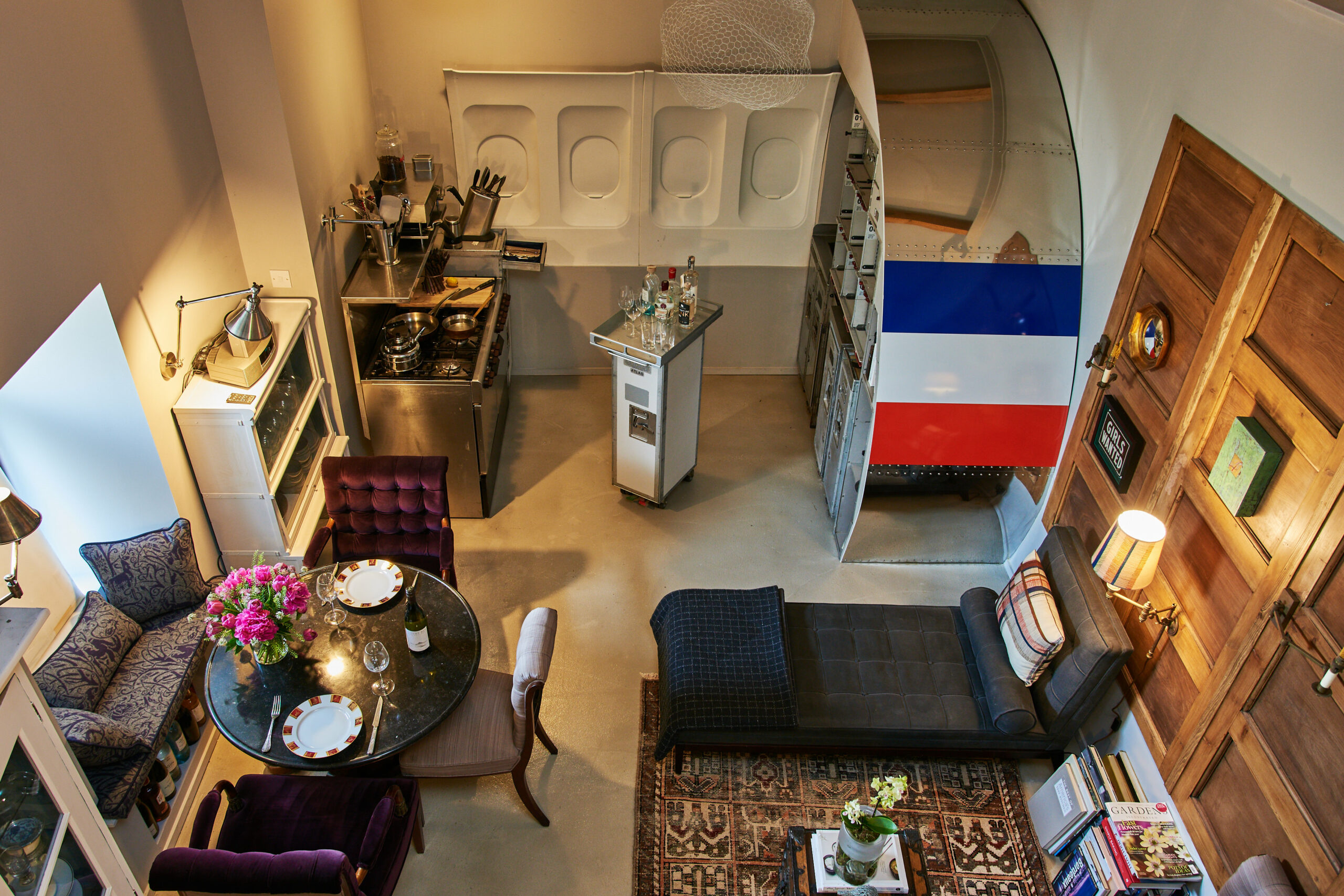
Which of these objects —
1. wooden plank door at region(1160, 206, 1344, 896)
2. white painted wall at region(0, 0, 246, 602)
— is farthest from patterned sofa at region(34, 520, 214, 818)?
wooden plank door at region(1160, 206, 1344, 896)

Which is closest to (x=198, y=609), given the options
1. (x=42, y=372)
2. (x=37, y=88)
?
(x=42, y=372)

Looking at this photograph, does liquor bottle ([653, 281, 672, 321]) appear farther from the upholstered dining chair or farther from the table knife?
the table knife

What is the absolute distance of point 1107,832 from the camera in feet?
11.5

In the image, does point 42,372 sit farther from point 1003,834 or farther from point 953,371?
point 1003,834

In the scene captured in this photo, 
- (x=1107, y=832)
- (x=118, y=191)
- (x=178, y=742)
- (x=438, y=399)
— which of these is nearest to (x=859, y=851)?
(x=1107, y=832)

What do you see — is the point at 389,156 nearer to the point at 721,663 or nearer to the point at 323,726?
the point at 323,726

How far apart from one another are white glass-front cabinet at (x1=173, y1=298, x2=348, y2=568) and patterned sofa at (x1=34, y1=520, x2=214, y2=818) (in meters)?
0.34

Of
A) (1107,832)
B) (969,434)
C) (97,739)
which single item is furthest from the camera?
(969,434)

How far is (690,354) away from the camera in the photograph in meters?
5.44

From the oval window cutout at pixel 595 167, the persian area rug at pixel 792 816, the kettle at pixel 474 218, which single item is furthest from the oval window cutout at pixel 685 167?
the persian area rug at pixel 792 816

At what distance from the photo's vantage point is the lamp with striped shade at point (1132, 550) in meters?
3.57

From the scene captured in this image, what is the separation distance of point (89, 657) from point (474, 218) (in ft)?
11.8

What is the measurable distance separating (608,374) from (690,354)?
202cm

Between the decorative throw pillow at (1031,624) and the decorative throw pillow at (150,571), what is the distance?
3.85 metres
